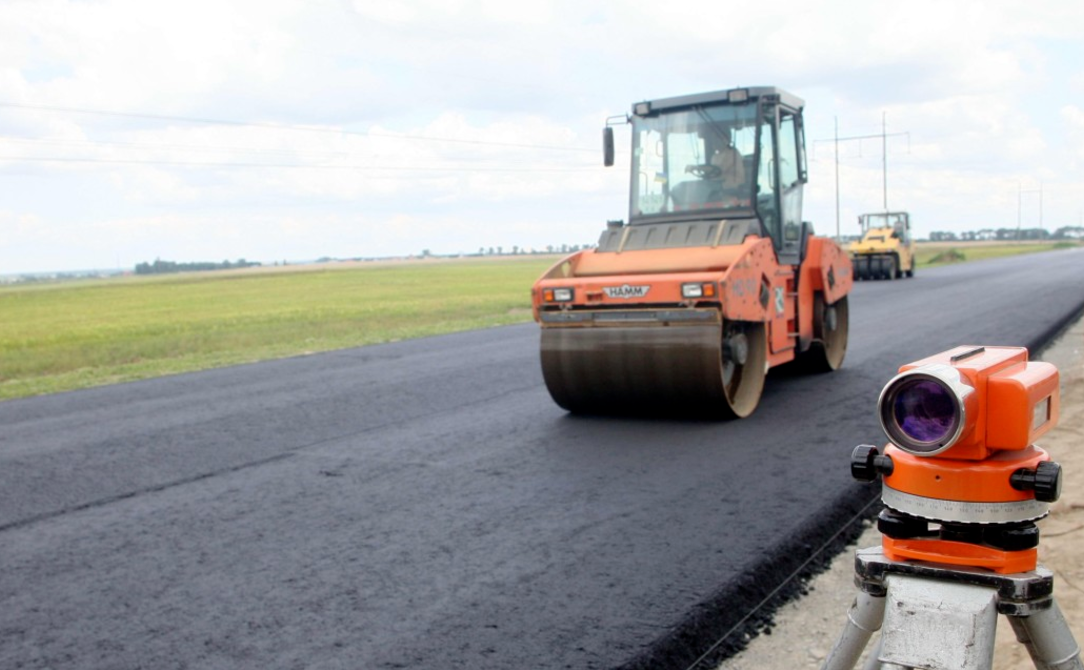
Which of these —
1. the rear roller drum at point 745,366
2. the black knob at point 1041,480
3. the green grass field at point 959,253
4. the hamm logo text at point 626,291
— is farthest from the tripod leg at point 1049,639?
the green grass field at point 959,253

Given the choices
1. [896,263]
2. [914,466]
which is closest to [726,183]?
[914,466]

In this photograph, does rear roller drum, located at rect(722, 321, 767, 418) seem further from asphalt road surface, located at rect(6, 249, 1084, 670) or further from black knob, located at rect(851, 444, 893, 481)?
black knob, located at rect(851, 444, 893, 481)

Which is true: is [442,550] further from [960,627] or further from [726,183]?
Result: [726,183]

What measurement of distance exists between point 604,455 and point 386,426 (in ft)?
6.61

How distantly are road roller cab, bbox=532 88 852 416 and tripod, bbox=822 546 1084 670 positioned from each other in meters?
5.07

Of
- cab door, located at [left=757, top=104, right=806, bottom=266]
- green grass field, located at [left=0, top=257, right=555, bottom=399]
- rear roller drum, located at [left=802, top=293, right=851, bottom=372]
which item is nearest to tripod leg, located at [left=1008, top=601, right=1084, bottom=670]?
cab door, located at [left=757, top=104, right=806, bottom=266]

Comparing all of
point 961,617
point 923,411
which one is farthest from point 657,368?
point 961,617

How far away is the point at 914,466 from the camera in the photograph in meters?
1.98

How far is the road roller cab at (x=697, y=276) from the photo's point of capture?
7.12 metres

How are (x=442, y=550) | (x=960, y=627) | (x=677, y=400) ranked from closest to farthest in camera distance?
(x=960, y=627) → (x=442, y=550) → (x=677, y=400)

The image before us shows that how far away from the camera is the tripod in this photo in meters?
1.80

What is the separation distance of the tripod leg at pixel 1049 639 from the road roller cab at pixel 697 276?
5083mm

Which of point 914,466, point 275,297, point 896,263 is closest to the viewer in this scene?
point 914,466

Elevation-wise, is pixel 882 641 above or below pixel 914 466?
below
